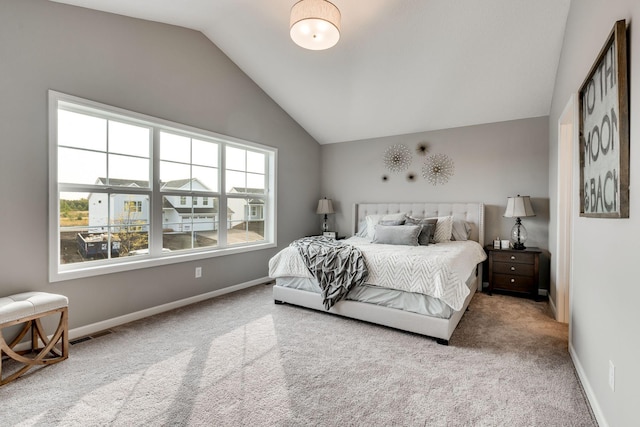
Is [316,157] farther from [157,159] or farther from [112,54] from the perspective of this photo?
[112,54]

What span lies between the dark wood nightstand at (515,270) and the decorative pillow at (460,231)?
343 millimetres

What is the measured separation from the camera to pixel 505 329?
9.56ft

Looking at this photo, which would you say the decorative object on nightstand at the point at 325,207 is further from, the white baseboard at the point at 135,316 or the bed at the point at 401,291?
the white baseboard at the point at 135,316

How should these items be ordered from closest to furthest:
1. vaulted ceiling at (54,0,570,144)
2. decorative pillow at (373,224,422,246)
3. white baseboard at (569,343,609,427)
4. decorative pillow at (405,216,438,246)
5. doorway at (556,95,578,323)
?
white baseboard at (569,343,609,427) < vaulted ceiling at (54,0,570,144) < doorway at (556,95,578,323) < decorative pillow at (373,224,422,246) < decorative pillow at (405,216,438,246)

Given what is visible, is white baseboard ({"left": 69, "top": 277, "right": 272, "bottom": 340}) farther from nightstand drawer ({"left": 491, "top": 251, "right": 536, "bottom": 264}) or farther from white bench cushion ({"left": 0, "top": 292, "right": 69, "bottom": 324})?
nightstand drawer ({"left": 491, "top": 251, "right": 536, "bottom": 264})

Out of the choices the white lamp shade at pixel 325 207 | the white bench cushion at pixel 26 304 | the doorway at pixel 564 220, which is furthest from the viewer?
the white lamp shade at pixel 325 207

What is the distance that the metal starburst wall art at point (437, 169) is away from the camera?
4.68 metres

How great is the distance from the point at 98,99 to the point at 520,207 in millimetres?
4789

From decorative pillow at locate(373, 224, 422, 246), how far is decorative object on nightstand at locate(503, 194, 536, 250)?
4.03 ft

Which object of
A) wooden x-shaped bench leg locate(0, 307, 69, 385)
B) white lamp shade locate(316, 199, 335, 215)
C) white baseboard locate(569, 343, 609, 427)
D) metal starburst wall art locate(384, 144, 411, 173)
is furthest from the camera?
white lamp shade locate(316, 199, 335, 215)

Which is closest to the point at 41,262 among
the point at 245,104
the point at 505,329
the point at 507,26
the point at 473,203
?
the point at 245,104

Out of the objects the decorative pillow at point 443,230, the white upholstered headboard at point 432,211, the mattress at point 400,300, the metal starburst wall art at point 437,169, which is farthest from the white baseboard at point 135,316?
the metal starburst wall art at point 437,169

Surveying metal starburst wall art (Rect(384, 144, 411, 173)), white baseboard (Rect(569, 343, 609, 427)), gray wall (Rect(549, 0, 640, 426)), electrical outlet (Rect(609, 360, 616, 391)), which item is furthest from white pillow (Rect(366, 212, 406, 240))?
electrical outlet (Rect(609, 360, 616, 391))

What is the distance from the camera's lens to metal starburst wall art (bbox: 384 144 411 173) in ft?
16.4
